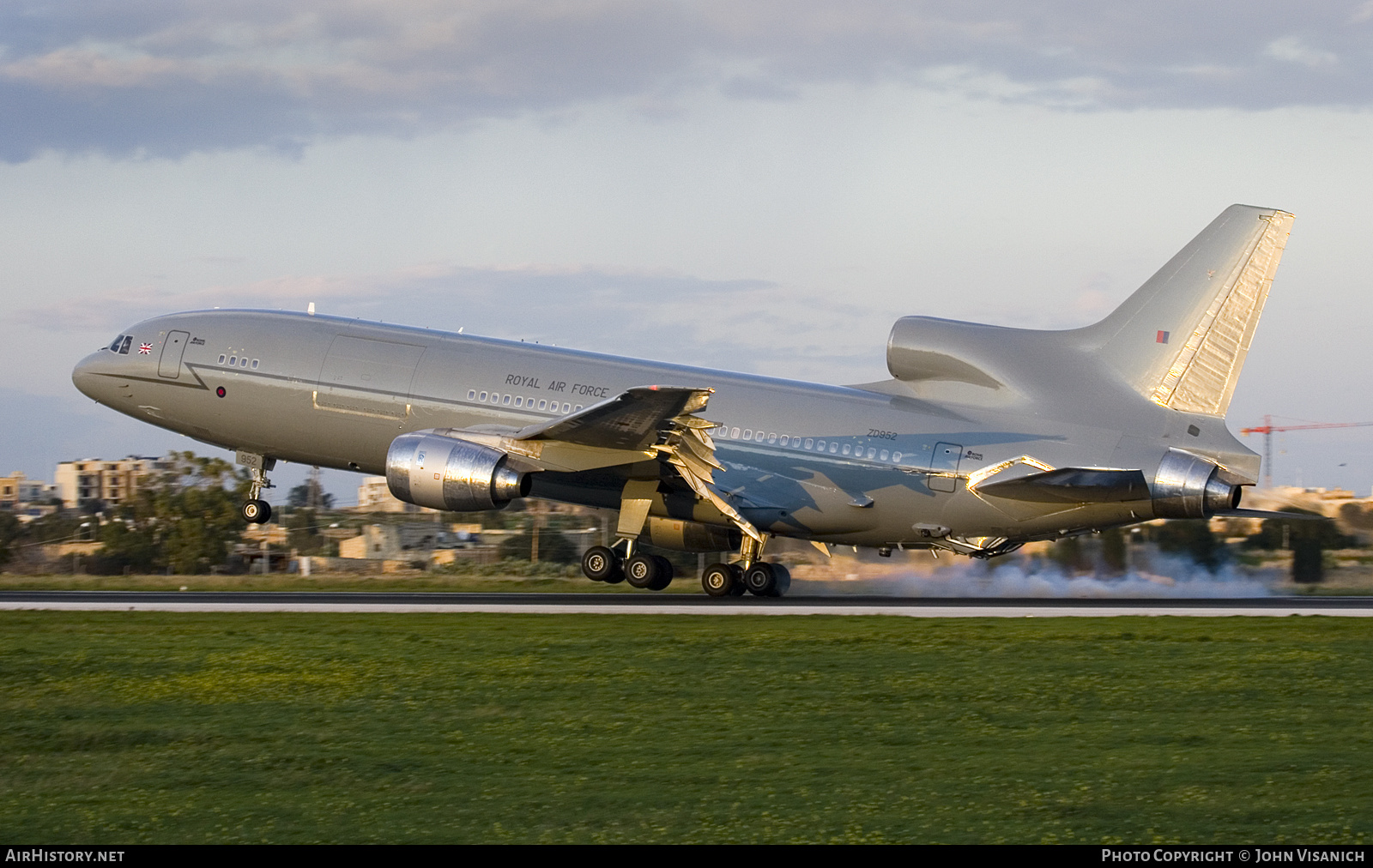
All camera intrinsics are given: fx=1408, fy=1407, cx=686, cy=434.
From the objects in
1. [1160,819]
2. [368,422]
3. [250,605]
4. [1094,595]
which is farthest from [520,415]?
[1160,819]

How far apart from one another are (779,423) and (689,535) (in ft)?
10.2

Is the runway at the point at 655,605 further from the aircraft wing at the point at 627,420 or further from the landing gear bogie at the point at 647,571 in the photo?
the aircraft wing at the point at 627,420

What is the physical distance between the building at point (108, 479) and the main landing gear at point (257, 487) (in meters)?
17.2

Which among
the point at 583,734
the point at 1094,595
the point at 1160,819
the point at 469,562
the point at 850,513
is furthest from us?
the point at 469,562

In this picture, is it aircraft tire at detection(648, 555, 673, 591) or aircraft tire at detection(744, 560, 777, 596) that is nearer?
aircraft tire at detection(744, 560, 777, 596)

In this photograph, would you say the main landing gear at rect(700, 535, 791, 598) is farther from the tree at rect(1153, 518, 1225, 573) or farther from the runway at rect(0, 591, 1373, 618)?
the tree at rect(1153, 518, 1225, 573)

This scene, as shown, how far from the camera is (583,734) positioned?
13.3 metres

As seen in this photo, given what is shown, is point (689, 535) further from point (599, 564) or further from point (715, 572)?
point (599, 564)

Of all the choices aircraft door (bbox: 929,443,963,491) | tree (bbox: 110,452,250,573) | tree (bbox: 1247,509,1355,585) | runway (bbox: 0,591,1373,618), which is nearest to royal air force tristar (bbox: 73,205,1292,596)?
aircraft door (bbox: 929,443,963,491)

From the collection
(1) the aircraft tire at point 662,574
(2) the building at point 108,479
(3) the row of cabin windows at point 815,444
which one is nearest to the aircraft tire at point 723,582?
(1) the aircraft tire at point 662,574

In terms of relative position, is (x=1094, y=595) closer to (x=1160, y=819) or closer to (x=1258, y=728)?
(x=1258, y=728)

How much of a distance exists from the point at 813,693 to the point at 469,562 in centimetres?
2947

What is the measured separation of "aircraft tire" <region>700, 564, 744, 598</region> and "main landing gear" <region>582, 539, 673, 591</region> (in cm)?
98

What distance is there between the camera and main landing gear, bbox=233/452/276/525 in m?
32.2
